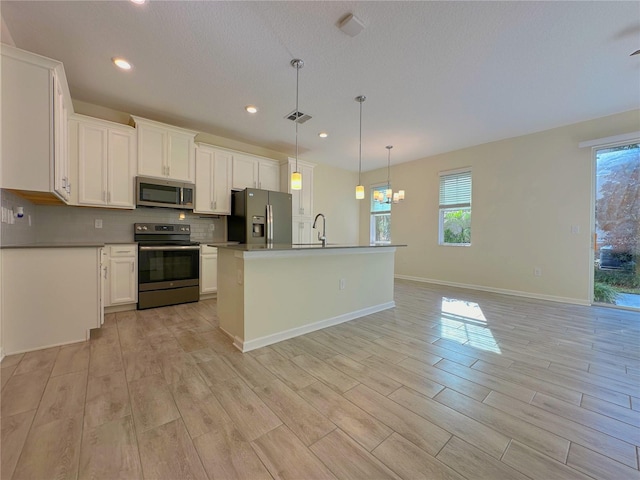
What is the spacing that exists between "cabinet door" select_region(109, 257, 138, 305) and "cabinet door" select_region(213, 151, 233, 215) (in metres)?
1.45

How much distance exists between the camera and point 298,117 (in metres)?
3.82

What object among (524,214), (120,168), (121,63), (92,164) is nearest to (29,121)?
(121,63)

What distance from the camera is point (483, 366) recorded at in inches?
80.5

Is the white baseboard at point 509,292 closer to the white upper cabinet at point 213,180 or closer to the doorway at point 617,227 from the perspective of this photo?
the doorway at point 617,227

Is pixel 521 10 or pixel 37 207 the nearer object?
pixel 521 10

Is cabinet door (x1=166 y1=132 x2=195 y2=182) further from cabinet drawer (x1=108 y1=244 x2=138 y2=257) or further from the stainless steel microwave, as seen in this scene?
cabinet drawer (x1=108 y1=244 x2=138 y2=257)

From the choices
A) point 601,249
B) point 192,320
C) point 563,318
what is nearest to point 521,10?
point 563,318

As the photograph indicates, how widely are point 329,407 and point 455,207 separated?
493cm

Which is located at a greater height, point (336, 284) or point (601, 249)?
point (601, 249)

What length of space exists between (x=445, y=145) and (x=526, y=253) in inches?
95.4

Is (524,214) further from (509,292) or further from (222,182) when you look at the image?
(222,182)

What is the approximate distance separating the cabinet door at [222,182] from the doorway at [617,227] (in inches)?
225

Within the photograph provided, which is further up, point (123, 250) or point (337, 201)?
point (337, 201)

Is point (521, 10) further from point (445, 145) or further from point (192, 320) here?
point (192, 320)
